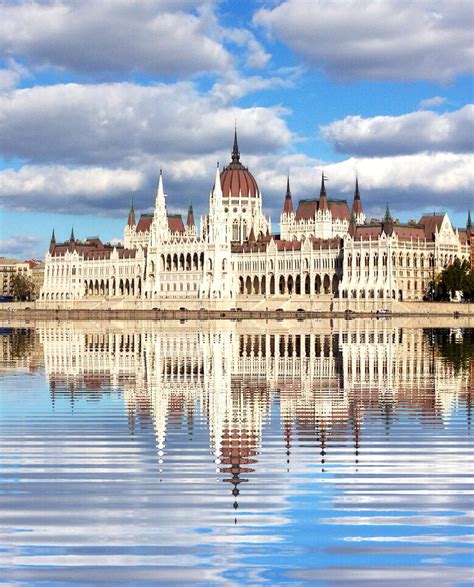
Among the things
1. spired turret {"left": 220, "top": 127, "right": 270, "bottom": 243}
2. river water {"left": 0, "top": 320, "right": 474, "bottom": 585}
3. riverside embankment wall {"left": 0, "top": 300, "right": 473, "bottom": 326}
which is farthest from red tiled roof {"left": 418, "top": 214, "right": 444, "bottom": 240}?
river water {"left": 0, "top": 320, "right": 474, "bottom": 585}

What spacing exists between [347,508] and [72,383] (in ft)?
61.7


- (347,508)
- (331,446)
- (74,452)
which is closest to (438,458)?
(331,446)

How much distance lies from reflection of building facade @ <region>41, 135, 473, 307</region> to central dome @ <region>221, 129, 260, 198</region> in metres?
0.17

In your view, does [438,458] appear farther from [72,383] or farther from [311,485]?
[72,383]

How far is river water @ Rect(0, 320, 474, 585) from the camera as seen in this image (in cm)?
1105

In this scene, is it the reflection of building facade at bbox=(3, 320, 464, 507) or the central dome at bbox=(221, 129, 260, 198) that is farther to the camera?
the central dome at bbox=(221, 129, 260, 198)

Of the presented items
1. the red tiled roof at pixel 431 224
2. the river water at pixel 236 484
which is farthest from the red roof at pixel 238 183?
the river water at pixel 236 484

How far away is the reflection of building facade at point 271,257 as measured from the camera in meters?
152

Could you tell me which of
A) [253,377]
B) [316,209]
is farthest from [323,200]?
[253,377]

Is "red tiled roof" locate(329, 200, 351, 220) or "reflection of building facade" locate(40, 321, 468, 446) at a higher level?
"red tiled roof" locate(329, 200, 351, 220)

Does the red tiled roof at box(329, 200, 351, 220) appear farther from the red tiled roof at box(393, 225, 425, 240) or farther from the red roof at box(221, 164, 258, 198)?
the red tiled roof at box(393, 225, 425, 240)

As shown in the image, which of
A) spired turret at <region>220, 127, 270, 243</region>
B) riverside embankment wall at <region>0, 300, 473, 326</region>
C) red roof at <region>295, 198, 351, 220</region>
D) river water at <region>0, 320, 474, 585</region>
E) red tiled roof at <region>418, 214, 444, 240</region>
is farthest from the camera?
spired turret at <region>220, 127, 270, 243</region>

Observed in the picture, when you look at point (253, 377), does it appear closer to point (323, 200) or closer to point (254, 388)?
point (254, 388)

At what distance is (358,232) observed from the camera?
6240 inches
